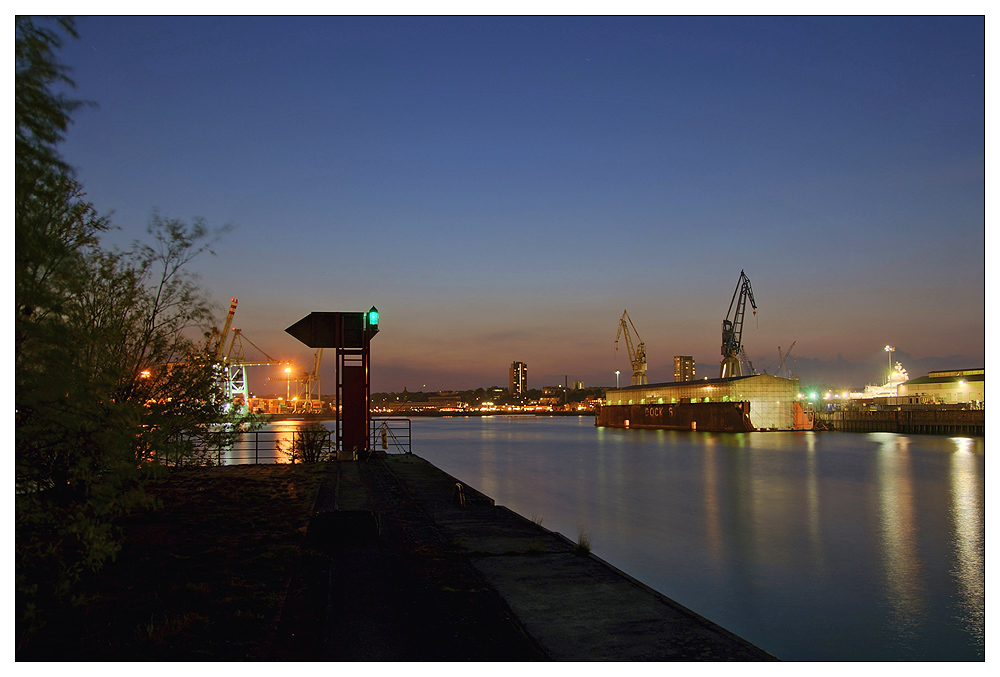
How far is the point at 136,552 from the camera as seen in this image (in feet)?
32.3

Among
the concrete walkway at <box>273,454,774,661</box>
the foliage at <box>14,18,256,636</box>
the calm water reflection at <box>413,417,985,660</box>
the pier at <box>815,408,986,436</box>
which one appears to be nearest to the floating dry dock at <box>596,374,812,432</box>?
the pier at <box>815,408,986,436</box>

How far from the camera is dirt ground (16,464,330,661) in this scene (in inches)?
240

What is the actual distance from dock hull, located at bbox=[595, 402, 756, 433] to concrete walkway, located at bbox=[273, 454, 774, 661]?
88.1 meters

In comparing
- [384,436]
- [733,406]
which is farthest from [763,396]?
[384,436]

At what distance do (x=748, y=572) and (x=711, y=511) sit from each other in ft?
35.9

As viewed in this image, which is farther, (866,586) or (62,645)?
(866,586)

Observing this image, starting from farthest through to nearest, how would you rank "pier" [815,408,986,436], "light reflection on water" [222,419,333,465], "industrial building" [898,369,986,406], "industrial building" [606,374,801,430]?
"industrial building" [898,369,986,406] → "industrial building" [606,374,801,430] → "pier" [815,408,986,436] → "light reflection on water" [222,419,333,465]

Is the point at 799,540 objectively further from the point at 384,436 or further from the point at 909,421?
the point at 909,421

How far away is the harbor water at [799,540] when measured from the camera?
11.4 meters

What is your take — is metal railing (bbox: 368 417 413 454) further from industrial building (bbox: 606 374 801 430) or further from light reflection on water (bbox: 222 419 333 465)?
industrial building (bbox: 606 374 801 430)

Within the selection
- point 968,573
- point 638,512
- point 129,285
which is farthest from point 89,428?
point 638,512

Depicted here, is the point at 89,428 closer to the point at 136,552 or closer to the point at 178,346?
the point at 136,552

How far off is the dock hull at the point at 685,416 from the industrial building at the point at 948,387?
1253 inches

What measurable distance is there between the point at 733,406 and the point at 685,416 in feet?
40.2
